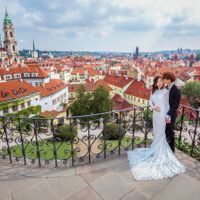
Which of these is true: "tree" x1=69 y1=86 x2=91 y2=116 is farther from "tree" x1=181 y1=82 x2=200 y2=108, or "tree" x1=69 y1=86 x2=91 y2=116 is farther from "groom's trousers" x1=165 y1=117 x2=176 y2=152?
"groom's trousers" x1=165 y1=117 x2=176 y2=152

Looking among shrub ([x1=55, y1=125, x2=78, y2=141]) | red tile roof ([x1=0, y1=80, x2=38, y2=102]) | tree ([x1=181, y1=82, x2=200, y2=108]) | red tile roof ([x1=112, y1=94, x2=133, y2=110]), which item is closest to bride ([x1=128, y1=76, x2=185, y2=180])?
shrub ([x1=55, y1=125, x2=78, y2=141])

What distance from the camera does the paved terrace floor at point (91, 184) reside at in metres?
2.61

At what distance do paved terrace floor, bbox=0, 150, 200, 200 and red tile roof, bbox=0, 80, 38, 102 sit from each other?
72.2 feet

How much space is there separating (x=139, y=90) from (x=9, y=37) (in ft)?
192

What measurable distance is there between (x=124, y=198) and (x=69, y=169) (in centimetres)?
118

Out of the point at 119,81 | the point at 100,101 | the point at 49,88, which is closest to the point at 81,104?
the point at 100,101

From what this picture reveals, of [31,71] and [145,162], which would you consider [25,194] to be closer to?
[145,162]

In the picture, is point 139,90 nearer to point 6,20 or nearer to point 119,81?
point 119,81

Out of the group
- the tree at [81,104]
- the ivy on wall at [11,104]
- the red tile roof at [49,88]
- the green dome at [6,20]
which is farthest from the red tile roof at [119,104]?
the green dome at [6,20]

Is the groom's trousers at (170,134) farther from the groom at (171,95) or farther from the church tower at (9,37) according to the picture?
the church tower at (9,37)

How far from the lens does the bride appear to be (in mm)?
3152

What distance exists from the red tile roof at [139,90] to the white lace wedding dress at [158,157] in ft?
94.2

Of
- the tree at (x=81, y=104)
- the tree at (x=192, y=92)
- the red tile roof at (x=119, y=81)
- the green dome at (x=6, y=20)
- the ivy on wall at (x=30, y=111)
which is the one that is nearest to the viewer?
the ivy on wall at (x=30, y=111)

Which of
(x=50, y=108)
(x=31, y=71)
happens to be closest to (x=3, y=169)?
(x=50, y=108)
